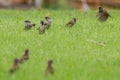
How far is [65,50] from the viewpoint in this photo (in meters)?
9.95

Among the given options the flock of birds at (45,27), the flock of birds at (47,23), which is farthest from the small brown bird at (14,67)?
the flock of birds at (47,23)

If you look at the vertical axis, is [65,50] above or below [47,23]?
below

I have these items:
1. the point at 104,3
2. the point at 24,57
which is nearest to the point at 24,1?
the point at 104,3

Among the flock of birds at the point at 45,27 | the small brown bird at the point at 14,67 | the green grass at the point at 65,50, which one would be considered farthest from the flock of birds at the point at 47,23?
the small brown bird at the point at 14,67

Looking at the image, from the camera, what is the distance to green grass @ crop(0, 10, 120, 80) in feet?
26.9

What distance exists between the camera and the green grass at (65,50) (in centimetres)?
820

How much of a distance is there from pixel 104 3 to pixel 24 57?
21.0 metres

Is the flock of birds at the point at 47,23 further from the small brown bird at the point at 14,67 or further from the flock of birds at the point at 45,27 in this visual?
the small brown bird at the point at 14,67

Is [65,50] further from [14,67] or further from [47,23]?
[47,23]

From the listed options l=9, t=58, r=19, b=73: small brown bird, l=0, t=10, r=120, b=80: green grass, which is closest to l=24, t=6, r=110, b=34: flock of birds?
l=0, t=10, r=120, b=80: green grass

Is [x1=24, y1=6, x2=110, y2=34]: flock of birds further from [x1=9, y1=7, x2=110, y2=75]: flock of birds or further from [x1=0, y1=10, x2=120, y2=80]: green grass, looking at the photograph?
[x1=0, y1=10, x2=120, y2=80]: green grass

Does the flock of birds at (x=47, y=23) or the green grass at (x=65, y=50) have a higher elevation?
the flock of birds at (x=47, y=23)

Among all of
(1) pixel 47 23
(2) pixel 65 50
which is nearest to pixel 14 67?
(2) pixel 65 50

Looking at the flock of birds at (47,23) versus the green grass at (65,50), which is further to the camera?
the flock of birds at (47,23)
